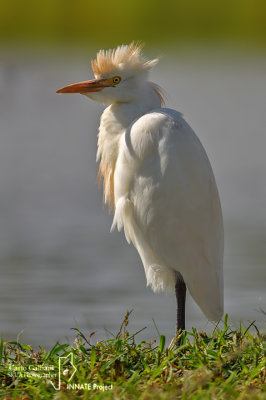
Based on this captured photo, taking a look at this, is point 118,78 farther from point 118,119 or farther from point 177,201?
point 177,201

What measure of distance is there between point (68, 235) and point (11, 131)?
16.1 ft

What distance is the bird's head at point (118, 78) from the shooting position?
5.07 metres

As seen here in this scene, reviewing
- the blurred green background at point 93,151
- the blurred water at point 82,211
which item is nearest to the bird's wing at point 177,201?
the blurred water at point 82,211

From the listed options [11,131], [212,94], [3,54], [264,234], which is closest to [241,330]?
[264,234]

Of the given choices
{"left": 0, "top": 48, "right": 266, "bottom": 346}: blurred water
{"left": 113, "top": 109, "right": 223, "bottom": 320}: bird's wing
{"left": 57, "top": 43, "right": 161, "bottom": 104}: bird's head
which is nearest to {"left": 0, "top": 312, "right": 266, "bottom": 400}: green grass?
{"left": 113, "top": 109, "right": 223, "bottom": 320}: bird's wing

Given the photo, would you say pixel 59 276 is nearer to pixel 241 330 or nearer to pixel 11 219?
pixel 11 219

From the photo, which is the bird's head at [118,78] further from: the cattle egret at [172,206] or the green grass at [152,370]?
the green grass at [152,370]

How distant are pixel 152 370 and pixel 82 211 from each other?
5.95 metres

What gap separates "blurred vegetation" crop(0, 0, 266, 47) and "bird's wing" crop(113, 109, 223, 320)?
52.9 ft

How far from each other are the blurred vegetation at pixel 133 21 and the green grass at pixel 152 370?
1700 centimetres

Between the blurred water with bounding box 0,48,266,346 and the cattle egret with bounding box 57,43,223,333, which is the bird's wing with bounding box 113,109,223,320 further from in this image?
the blurred water with bounding box 0,48,266,346

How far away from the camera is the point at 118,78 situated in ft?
16.8

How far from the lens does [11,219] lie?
377 inches

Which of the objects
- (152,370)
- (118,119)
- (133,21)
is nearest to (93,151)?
(133,21)
